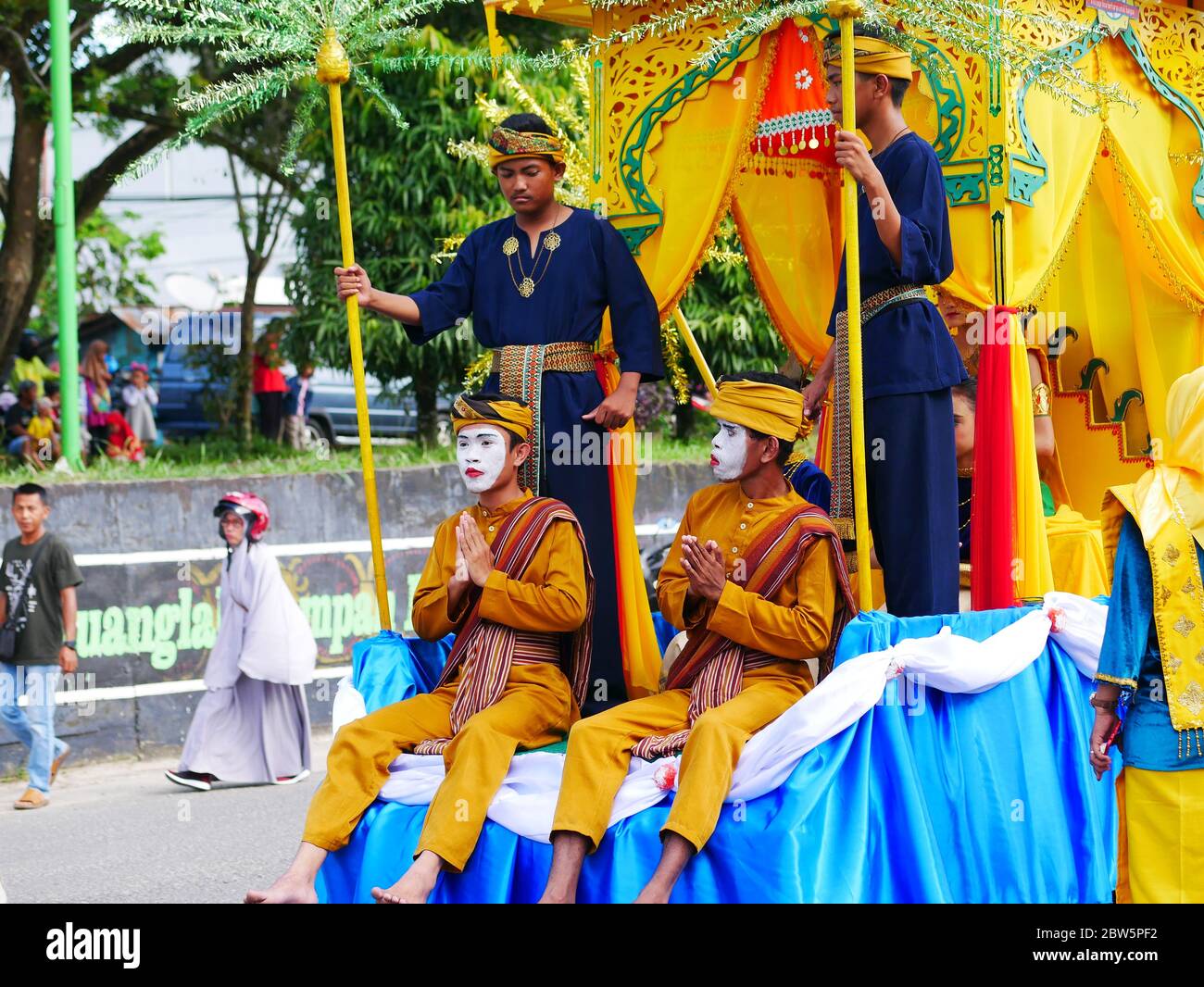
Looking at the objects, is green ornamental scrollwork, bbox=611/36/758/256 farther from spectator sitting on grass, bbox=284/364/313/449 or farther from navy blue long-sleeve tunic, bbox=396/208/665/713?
spectator sitting on grass, bbox=284/364/313/449

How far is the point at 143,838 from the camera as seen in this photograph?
7.44 m

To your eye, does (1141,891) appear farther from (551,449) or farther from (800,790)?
(551,449)

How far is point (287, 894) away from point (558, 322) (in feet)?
6.99

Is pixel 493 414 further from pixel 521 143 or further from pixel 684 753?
pixel 684 753

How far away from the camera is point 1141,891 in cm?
381

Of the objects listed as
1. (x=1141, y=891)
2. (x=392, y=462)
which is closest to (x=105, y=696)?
(x=392, y=462)

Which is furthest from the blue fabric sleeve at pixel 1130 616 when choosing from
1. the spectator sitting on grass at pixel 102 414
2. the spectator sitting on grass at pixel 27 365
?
the spectator sitting on grass at pixel 27 365

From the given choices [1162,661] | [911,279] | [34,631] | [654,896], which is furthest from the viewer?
[34,631]

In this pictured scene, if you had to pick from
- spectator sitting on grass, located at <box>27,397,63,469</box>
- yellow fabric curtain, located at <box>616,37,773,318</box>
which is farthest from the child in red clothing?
yellow fabric curtain, located at <box>616,37,773,318</box>

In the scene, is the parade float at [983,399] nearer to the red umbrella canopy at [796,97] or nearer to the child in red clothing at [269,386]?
the red umbrella canopy at [796,97]

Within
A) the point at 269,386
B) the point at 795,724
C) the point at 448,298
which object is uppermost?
the point at 448,298

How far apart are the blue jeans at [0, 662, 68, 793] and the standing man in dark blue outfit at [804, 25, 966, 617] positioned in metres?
4.75

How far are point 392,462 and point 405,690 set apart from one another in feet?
18.9

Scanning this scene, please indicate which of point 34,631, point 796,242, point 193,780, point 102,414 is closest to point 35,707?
point 34,631
